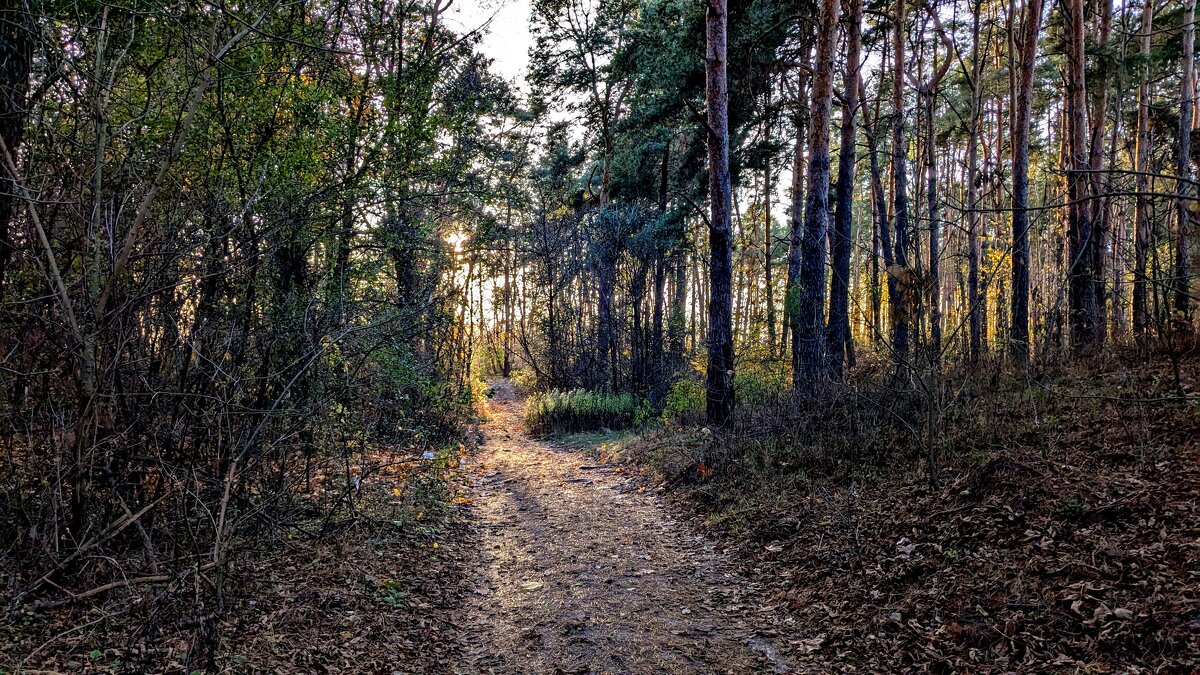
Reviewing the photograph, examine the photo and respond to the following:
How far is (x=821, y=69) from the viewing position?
9219 millimetres

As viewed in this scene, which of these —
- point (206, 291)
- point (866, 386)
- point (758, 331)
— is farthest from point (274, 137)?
point (758, 331)

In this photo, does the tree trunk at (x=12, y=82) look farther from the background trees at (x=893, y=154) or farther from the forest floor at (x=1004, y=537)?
the background trees at (x=893, y=154)

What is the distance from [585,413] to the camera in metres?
13.6

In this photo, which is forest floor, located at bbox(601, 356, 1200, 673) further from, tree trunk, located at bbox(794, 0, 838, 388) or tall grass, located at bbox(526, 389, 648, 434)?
tall grass, located at bbox(526, 389, 648, 434)

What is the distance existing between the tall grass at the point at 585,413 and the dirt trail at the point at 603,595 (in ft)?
17.6

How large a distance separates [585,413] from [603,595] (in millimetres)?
8873

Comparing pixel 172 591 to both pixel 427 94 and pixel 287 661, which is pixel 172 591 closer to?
pixel 287 661

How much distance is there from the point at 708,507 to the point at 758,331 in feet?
21.9

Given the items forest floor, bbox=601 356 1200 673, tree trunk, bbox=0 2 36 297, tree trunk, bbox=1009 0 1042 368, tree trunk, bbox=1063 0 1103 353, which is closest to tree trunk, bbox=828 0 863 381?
tree trunk, bbox=1009 0 1042 368

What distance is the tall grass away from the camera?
13531 millimetres

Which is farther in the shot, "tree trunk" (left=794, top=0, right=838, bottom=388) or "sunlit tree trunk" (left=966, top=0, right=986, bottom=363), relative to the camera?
"tree trunk" (left=794, top=0, right=838, bottom=388)

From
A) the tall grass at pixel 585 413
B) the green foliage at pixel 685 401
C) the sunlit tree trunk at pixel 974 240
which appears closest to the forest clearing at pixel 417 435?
the sunlit tree trunk at pixel 974 240

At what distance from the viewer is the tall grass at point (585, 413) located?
1353 cm

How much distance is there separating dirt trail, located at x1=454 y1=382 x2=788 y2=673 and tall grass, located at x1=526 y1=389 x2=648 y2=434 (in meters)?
5.38
